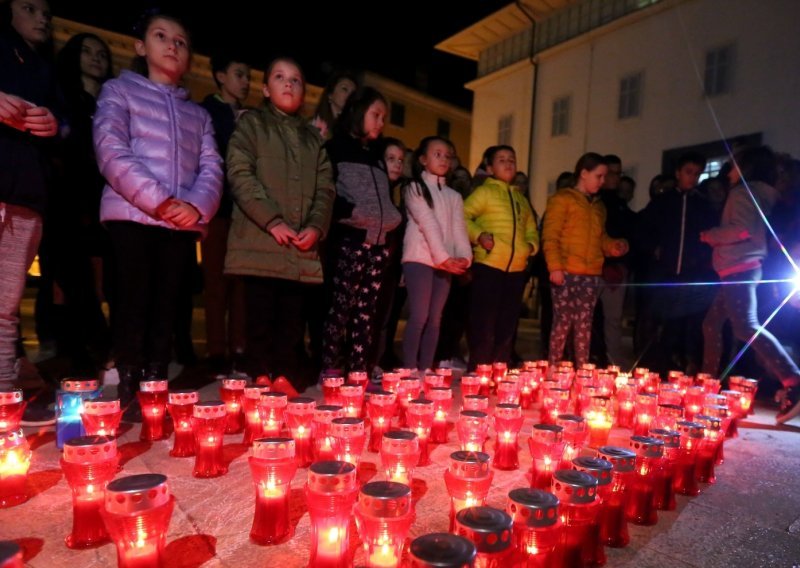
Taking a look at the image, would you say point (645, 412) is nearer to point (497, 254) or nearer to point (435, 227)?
point (497, 254)

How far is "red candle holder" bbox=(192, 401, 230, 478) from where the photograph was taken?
1.96 m

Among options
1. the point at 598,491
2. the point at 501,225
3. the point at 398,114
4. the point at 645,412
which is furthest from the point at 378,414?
the point at 398,114

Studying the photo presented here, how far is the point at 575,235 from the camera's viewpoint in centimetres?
430

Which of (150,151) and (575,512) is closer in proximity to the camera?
(575,512)

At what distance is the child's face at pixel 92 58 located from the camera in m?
3.45

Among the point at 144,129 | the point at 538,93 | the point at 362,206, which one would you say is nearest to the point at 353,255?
the point at 362,206

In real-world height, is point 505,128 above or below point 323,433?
above

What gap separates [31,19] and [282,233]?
1.73m

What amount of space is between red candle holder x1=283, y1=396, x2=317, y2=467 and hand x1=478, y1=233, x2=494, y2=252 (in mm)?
2389

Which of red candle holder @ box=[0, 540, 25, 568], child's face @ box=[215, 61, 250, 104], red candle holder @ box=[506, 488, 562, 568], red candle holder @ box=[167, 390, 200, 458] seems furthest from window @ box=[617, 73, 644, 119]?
red candle holder @ box=[0, 540, 25, 568]

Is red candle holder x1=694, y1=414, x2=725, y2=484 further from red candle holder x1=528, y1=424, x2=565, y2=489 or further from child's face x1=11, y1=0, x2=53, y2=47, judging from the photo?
child's face x1=11, y1=0, x2=53, y2=47

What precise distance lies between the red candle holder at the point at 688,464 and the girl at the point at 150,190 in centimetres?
254

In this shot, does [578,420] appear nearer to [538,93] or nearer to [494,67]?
[538,93]

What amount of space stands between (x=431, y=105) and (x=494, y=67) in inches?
321
